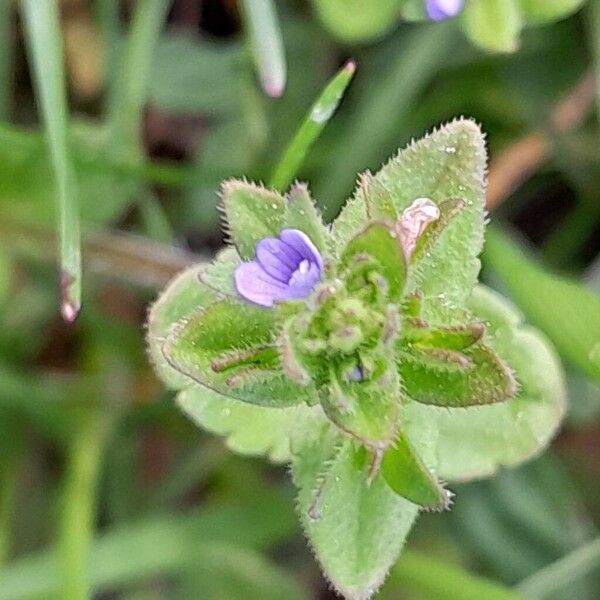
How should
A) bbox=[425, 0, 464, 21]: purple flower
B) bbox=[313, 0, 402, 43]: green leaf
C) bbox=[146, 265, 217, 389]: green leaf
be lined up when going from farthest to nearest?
bbox=[313, 0, 402, 43]: green leaf, bbox=[425, 0, 464, 21]: purple flower, bbox=[146, 265, 217, 389]: green leaf

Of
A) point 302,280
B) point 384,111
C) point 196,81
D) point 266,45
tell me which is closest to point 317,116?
point 266,45

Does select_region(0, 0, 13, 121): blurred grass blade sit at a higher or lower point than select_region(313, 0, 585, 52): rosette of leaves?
lower

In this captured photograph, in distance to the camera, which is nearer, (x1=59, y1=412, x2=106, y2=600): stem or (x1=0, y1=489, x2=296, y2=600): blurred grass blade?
(x1=59, y1=412, x2=106, y2=600): stem

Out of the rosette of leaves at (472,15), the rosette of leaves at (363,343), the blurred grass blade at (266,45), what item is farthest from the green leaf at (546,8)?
the rosette of leaves at (363,343)

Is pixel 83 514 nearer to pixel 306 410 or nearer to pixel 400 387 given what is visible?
pixel 306 410

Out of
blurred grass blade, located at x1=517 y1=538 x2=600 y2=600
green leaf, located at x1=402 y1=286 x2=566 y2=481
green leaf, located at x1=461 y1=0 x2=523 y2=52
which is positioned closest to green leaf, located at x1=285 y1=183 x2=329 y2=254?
green leaf, located at x1=402 y1=286 x2=566 y2=481

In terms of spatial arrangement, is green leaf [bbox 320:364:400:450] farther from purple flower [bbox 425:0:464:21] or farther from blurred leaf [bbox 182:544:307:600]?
blurred leaf [bbox 182:544:307:600]

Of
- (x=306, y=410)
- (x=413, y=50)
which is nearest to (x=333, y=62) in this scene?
(x=413, y=50)

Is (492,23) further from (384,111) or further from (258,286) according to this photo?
(258,286)
